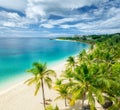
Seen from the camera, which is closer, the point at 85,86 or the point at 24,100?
the point at 85,86

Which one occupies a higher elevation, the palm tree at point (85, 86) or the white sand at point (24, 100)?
the palm tree at point (85, 86)

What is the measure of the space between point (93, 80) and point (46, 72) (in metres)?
8.67

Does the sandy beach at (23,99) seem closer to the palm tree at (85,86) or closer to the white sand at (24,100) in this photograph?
the white sand at (24,100)

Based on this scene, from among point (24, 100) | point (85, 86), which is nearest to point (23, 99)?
point (24, 100)

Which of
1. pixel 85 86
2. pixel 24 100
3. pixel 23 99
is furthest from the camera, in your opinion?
pixel 23 99

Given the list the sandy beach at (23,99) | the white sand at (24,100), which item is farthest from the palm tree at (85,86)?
the sandy beach at (23,99)

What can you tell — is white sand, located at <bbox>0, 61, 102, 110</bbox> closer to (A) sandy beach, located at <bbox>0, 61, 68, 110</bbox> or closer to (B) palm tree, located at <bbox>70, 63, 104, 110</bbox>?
(A) sandy beach, located at <bbox>0, 61, 68, 110</bbox>

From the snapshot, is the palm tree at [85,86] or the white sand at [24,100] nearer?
the palm tree at [85,86]

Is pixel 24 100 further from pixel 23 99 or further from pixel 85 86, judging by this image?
pixel 85 86

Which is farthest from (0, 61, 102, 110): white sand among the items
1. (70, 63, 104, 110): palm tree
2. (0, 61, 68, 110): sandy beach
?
(70, 63, 104, 110): palm tree

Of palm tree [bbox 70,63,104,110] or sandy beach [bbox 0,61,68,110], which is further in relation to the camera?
sandy beach [bbox 0,61,68,110]

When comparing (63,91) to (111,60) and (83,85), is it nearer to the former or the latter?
(83,85)

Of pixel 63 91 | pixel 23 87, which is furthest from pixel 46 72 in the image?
pixel 23 87

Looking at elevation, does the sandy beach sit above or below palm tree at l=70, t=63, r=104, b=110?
below
